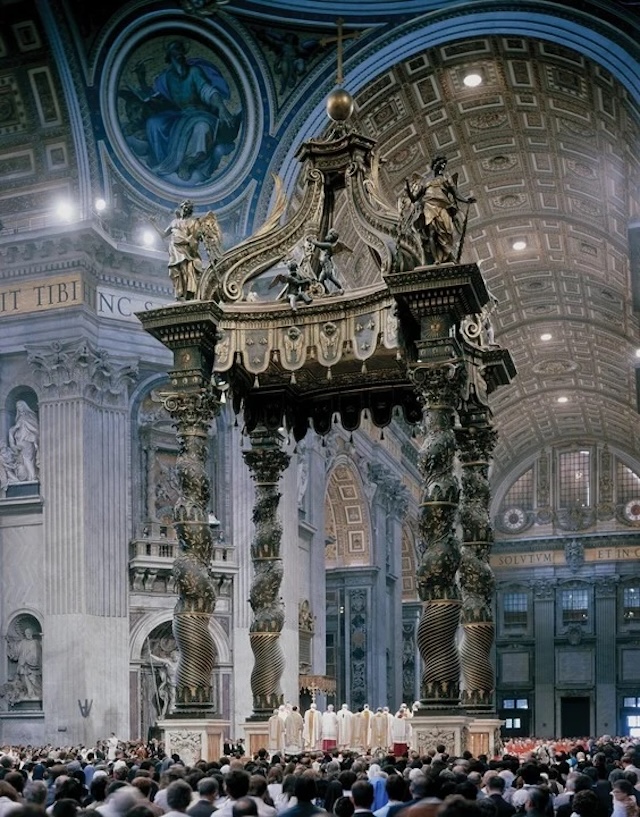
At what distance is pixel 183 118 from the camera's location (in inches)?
973

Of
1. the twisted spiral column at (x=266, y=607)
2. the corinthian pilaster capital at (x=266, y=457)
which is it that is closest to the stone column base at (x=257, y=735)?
the twisted spiral column at (x=266, y=607)

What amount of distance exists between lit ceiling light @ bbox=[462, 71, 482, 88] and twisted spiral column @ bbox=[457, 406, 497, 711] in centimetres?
1130

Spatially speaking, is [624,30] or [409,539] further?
[409,539]

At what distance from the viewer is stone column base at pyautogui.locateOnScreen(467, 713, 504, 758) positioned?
536 inches

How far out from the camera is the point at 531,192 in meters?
28.5

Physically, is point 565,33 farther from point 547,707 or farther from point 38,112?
point 547,707

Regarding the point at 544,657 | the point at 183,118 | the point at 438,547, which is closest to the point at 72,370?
the point at 183,118

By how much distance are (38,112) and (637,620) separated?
98.3ft

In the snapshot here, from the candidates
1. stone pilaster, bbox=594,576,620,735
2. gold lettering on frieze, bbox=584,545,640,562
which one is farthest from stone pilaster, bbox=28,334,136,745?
gold lettering on frieze, bbox=584,545,640,562

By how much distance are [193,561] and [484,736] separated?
3.60m

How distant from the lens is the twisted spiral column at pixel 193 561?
1316cm

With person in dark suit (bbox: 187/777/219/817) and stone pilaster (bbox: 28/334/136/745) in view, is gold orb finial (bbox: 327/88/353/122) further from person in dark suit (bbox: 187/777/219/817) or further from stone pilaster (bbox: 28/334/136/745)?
stone pilaster (bbox: 28/334/136/745)

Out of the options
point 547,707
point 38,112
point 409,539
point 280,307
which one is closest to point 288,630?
point 38,112

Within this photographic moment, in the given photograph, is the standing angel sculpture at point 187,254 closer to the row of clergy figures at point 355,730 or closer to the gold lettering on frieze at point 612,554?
the row of clergy figures at point 355,730
